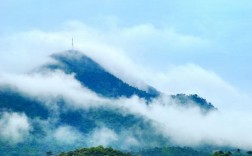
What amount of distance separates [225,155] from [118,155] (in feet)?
95.6

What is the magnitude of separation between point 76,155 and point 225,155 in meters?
36.4

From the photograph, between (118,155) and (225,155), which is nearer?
(225,155)

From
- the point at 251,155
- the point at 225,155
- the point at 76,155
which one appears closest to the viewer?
the point at 225,155

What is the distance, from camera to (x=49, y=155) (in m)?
183

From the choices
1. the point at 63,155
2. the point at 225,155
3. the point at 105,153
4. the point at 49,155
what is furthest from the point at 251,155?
the point at 49,155

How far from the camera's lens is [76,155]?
138125mm

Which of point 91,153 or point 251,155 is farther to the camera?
point 251,155

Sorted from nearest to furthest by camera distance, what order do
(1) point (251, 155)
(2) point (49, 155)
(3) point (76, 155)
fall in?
(3) point (76, 155) → (1) point (251, 155) → (2) point (49, 155)

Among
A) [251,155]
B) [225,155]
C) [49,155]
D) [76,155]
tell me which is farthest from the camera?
[49,155]

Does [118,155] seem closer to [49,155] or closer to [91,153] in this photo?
[91,153]

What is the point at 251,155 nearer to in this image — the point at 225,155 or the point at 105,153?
the point at 225,155

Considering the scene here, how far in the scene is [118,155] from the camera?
464 feet

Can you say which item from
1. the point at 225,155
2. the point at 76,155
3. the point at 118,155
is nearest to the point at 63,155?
the point at 76,155

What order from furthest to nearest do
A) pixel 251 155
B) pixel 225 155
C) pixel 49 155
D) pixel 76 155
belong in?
pixel 49 155
pixel 251 155
pixel 76 155
pixel 225 155
